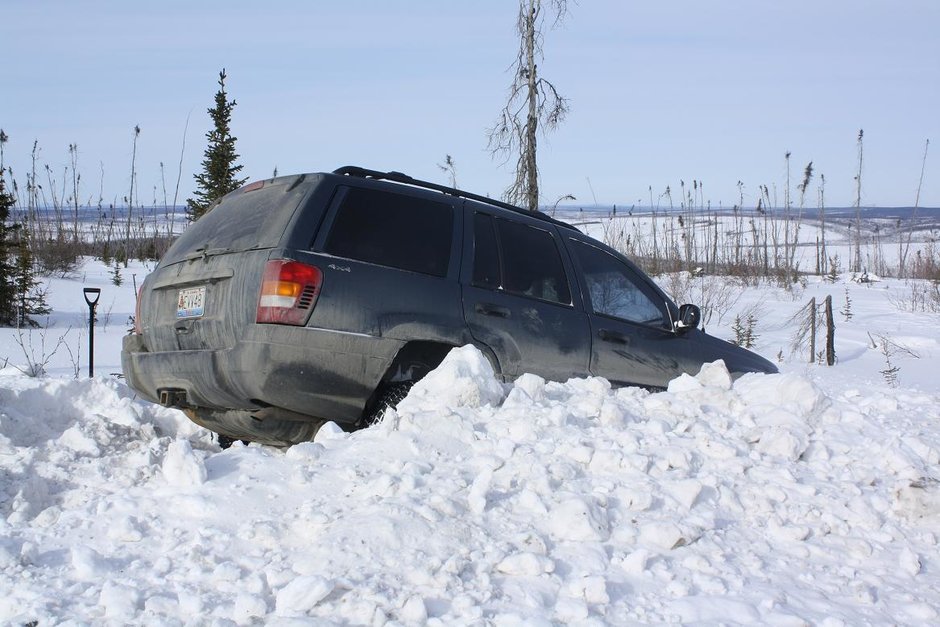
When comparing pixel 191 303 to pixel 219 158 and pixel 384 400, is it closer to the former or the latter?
pixel 384 400

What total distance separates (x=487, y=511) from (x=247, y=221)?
219 centimetres

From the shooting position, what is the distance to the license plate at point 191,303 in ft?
14.2

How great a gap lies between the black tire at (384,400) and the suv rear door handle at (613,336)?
157 centimetres

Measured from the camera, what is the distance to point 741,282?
29.5 m

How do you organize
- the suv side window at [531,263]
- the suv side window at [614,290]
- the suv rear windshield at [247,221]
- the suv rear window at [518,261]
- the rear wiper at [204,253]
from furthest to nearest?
the suv side window at [614,290]
the suv side window at [531,263]
the suv rear window at [518,261]
the rear wiper at [204,253]
the suv rear windshield at [247,221]

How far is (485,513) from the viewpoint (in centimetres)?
330

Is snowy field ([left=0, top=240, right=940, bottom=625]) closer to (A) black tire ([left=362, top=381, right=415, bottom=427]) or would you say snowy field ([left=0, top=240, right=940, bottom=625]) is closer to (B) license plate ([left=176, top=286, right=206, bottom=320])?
(A) black tire ([left=362, top=381, right=415, bottom=427])

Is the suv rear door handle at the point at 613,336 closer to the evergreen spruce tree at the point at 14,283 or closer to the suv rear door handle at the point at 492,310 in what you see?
the suv rear door handle at the point at 492,310

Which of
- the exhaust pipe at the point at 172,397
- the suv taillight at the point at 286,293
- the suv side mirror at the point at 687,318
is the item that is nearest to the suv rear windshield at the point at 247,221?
the suv taillight at the point at 286,293

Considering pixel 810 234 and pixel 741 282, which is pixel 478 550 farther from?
pixel 810 234

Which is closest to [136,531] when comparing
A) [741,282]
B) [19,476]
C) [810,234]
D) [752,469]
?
[19,476]

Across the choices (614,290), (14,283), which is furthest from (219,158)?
(614,290)

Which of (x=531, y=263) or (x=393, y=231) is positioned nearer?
(x=393, y=231)

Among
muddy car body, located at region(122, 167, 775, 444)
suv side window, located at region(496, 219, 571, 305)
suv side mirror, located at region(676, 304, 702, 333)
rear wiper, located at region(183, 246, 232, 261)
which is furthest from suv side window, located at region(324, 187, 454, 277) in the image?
suv side mirror, located at region(676, 304, 702, 333)
